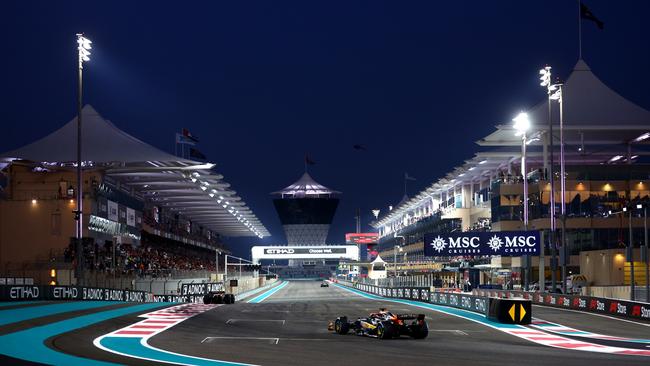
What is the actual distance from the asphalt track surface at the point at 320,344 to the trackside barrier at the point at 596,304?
246cm

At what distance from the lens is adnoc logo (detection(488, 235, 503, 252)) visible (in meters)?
43.3

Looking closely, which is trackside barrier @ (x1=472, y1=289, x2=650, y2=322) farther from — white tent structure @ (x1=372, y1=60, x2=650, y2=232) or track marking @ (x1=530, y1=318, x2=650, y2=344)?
white tent structure @ (x1=372, y1=60, x2=650, y2=232)

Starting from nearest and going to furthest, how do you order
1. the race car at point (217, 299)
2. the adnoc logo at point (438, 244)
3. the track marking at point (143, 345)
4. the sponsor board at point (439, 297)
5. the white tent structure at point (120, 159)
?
the track marking at point (143, 345)
the sponsor board at point (439, 297)
the adnoc logo at point (438, 244)
the race car at point (217, 299)
the white tent structure at point (120, 159)

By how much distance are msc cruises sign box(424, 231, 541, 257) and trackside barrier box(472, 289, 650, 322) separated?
9.70 ft

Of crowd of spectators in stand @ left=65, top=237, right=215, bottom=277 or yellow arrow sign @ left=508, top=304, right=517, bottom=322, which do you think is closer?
yellow arrow sign @ left=508, top=304, right=517, bottom=322

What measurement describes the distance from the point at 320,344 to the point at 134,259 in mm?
50741

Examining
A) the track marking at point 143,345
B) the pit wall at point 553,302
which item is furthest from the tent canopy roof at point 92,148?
the track marking at point 143,345

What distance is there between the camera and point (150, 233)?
93.1m

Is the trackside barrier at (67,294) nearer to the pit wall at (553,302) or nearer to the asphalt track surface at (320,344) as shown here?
the asphalt track surface at (320,344)

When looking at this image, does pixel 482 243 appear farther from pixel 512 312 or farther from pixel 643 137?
pixel 643 137

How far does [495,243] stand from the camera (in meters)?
43.4

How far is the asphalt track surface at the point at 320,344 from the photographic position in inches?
765

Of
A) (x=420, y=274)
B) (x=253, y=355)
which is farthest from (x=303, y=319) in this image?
(x=420, y=274)

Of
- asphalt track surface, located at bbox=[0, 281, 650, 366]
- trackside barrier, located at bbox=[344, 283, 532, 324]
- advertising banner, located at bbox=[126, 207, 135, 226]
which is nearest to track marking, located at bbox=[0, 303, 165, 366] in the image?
asphalt track surface, located at bbox=[0, 281, 650, 366]
